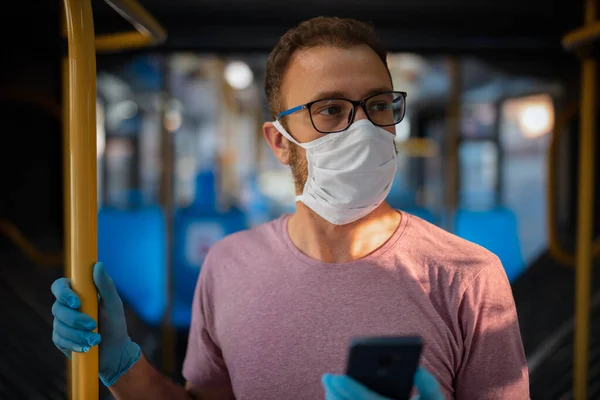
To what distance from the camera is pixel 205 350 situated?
137cm

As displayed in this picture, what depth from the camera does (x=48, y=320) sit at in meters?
3.68

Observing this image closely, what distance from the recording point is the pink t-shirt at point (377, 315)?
110cm

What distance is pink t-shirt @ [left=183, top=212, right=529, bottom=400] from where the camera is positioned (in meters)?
1.10

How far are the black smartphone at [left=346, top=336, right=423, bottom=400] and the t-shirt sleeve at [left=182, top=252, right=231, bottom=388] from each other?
2.01ft

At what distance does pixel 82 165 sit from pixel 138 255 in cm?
360

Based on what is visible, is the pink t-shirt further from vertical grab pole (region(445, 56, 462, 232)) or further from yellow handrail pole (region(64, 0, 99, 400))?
vertical grab pole (region(445, 56, 462, 232))

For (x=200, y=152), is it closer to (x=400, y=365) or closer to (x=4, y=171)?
(x=4, y=171)

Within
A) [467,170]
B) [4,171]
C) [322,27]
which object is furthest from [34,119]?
[467,170]

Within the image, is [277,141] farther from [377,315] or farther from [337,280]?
[377,315]

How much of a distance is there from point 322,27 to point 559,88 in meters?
4.59

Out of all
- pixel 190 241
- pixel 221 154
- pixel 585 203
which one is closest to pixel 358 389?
pixel 585 203

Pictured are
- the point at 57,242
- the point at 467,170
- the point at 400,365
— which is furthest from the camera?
the point at 467,170

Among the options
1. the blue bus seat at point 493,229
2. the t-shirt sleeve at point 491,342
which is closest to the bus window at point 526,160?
the blue bus seat at point 493,229

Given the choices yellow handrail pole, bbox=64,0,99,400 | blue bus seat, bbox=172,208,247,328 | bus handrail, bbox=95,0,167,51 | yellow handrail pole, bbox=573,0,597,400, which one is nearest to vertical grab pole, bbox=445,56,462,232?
blue bus seat, bbox=172,208,247,328
